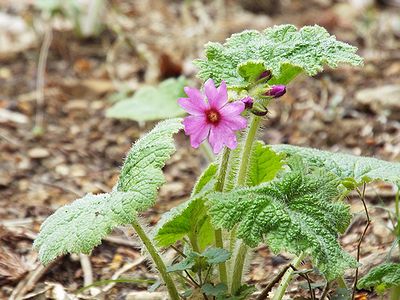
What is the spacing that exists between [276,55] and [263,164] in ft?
1.04

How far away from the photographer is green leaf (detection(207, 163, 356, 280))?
4.75 ft

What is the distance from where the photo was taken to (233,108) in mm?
1532

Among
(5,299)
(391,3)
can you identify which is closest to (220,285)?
(5,299)

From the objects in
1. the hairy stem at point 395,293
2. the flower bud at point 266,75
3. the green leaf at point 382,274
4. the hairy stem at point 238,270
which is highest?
the flower bud at point 266,75

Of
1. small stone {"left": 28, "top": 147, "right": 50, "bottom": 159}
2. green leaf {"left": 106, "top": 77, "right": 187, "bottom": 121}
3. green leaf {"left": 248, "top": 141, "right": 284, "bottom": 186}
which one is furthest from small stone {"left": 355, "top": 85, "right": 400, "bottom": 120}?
green leaf {"left": 248, "top": 141, "right": 284, "bottom": 186}

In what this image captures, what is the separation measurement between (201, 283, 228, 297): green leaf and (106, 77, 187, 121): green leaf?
1.34 meters

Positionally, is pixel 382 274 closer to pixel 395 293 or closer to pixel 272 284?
pixel 395 293

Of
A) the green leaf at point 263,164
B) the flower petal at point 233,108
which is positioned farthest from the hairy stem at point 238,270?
the flower petal at point 233,108

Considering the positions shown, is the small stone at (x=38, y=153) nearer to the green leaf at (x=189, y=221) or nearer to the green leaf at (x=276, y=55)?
the green leaf at (x=189, y=221)

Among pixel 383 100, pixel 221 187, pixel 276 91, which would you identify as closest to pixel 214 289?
pixel 221 187

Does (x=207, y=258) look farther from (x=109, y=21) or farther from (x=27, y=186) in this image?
(x=109, y=21)

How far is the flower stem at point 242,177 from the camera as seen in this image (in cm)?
167

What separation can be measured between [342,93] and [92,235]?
2.54m

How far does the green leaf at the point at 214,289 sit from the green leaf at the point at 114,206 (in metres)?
0.26
